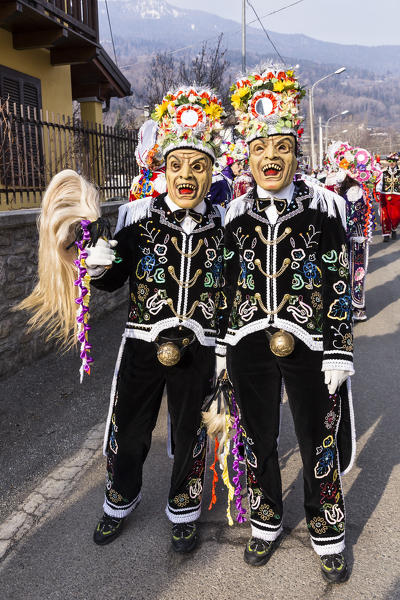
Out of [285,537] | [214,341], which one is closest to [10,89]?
[214,341]

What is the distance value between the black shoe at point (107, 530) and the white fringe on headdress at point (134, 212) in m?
1.53

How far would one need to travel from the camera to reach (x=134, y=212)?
2721 mm

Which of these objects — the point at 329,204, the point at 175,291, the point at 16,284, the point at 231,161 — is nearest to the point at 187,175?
the point at 175,291

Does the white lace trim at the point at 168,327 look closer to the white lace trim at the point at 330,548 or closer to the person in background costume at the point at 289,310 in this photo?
the person in background costume at the point at 289,310

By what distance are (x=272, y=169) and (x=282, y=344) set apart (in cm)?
80

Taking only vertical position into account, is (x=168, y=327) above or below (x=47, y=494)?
above

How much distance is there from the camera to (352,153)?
7.20 meters

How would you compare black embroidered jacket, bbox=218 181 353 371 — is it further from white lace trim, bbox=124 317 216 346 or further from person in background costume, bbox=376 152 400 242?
person in background costume, bbox=376 152 400 242

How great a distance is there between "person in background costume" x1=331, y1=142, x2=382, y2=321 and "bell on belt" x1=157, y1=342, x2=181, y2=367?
4951mm

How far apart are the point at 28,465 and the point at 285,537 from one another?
1758 mm

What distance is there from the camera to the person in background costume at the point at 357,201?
23.0 ft

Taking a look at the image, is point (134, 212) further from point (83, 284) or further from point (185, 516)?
point (185, 516)

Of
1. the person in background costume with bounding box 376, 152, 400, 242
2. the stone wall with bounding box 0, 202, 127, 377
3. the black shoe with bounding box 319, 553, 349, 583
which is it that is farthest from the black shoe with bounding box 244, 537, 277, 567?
the person in background costume with bounding box 376, 152, 400, 242

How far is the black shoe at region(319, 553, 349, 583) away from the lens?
2494 millimetres
